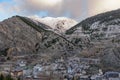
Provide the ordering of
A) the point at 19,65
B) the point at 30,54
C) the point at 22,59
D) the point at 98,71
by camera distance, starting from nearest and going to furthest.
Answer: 1. the point at 98,71
2. the point at 19,65
3. the point at 22,59
4. the point at 30,54

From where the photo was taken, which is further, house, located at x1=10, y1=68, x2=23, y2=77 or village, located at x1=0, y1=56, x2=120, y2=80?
house, located at x1=10, y1=68, x2=23, y2=77

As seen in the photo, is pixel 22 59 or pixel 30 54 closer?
pixel 22 59

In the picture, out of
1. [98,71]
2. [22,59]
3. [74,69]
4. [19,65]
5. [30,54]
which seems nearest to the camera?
[98,71]

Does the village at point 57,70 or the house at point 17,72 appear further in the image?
the house at point 17,72

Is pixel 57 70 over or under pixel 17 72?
over

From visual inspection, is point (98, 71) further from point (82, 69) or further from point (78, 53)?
point (78, 53)

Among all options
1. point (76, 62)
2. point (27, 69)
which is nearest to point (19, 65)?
point (27, 69)

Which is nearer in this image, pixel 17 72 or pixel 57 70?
pixel 17 72

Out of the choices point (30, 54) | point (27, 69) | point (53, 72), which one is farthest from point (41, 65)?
point (30, 54)
